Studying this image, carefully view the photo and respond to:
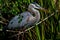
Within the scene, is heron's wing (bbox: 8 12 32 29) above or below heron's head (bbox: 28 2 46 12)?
below

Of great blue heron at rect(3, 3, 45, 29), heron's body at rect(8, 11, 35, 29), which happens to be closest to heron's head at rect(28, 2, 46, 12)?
great blue heron at rect(3, 3, 45, 29)

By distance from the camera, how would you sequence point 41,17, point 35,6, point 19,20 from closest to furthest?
point 19,20 → point 35,6 → point 41,17

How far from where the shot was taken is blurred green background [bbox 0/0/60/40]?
273 centimetres

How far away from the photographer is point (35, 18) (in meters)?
2.72

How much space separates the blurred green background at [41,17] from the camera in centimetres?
273

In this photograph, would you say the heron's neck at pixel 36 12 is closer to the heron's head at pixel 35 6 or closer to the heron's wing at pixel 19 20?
the heron's head at pixel 35 6

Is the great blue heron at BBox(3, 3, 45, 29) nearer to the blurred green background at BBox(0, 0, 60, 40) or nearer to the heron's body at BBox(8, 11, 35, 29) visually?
the heron's body at BBox(8, 11, 35, 29)

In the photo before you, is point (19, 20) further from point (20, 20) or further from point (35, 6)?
point (35, 6)

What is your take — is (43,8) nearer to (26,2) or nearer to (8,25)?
(26,2)

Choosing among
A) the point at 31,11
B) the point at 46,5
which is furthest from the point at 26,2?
the point at 46,5

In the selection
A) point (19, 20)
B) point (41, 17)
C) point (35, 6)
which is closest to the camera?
point (19, 20)

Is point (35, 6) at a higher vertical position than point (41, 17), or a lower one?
higher

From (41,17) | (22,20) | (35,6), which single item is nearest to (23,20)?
(22,20)

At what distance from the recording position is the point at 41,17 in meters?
2.91
